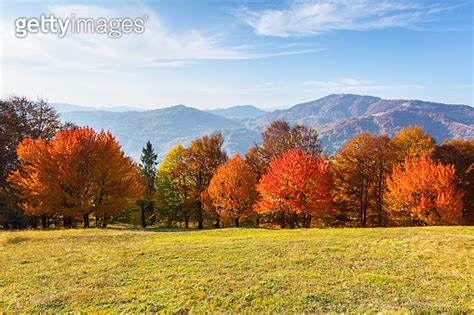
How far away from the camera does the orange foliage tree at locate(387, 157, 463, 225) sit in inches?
1766

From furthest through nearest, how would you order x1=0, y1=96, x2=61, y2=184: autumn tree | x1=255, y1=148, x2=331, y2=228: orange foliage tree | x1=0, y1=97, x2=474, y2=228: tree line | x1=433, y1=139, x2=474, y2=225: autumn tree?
1. x1=433, y1=139, x2=474, y2=225: autumn tree
2. x1=0, y1=96, x2=61, y2=184: autumn tree
3. x1=255, y1=148, x2=331, y2=228: orange foliage tree
4. x1=0, y1=97, x2=474, y2=228: tree line

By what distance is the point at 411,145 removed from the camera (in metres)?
58.1

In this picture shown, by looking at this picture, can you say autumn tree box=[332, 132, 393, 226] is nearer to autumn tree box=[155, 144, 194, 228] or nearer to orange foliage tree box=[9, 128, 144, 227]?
autumn tree box=[155, 144, 194, 228]

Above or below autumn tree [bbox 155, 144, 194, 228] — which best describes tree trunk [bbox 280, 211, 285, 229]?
below

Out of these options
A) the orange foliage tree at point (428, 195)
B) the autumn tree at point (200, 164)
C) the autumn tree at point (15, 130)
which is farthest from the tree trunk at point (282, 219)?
the autumn tree at point (15, 130)

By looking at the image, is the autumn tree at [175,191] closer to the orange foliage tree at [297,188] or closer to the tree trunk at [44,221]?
the tree trunk at [44,221]

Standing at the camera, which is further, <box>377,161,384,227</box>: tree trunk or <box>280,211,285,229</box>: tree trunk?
<box>377,161,384,227</box>: tree trunk

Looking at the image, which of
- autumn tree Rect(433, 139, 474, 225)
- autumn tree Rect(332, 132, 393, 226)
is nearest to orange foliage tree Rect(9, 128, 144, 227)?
autumn tree Rect(332, 132, 393, 226)

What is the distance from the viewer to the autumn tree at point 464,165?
54375mm

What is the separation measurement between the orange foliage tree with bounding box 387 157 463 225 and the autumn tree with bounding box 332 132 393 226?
741 cm

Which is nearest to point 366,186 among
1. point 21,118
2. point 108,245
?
point 108,245

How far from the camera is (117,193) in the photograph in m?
47.8

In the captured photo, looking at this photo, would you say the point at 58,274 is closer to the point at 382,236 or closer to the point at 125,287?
the point at 125,287

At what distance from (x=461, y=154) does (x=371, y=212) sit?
2126 centimetres
